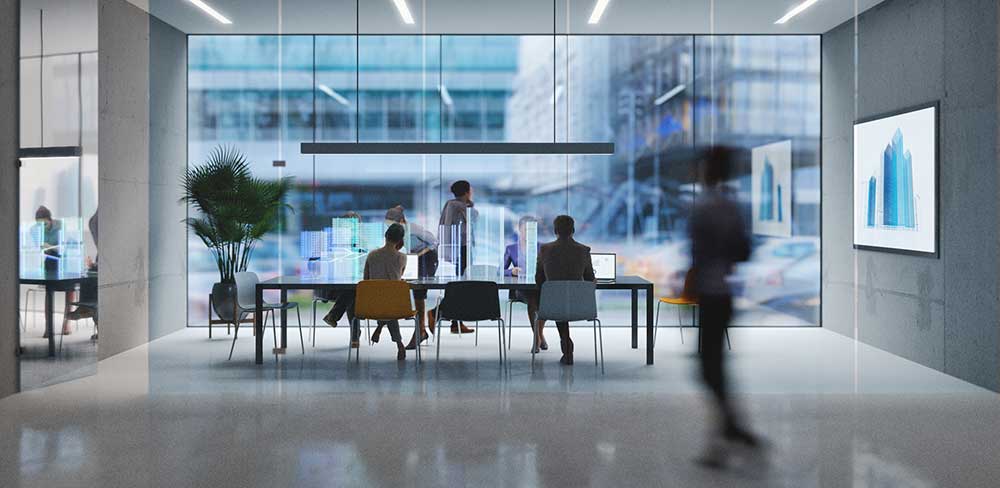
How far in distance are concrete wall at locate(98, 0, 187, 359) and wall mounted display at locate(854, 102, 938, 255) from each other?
22.8ft

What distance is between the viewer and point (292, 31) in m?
10.0

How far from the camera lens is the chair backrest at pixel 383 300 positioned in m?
7.06

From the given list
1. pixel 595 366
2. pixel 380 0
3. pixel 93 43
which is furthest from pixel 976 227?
pixel 93 43

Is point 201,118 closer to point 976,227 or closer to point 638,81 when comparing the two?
point 638,81

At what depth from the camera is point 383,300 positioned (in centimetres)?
711

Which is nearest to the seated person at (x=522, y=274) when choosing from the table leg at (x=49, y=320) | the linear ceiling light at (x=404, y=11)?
the linear ceiling light at (x=404, y=11)

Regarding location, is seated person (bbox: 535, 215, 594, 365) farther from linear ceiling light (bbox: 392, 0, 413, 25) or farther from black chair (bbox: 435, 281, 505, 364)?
linear ceiling light (bbox: 392, 0, 413, 25)

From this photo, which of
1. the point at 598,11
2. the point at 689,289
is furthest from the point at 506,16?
the point at 689,289

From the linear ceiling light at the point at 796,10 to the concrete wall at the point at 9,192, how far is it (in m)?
6.80

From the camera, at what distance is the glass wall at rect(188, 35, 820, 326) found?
10.2 m

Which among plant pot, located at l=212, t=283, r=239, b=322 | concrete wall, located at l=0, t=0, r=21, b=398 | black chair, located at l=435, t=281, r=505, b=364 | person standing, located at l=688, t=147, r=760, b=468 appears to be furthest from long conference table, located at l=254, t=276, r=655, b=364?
Answer: person standing, located at l=688, t=147, r=760, b=468

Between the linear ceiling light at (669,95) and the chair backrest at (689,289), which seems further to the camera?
the linear ceiling light at (669,95)

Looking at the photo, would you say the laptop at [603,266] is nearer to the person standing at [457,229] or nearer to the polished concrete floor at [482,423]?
the polished concrete floor at [482,423]

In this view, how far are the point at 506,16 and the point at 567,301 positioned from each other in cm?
369
